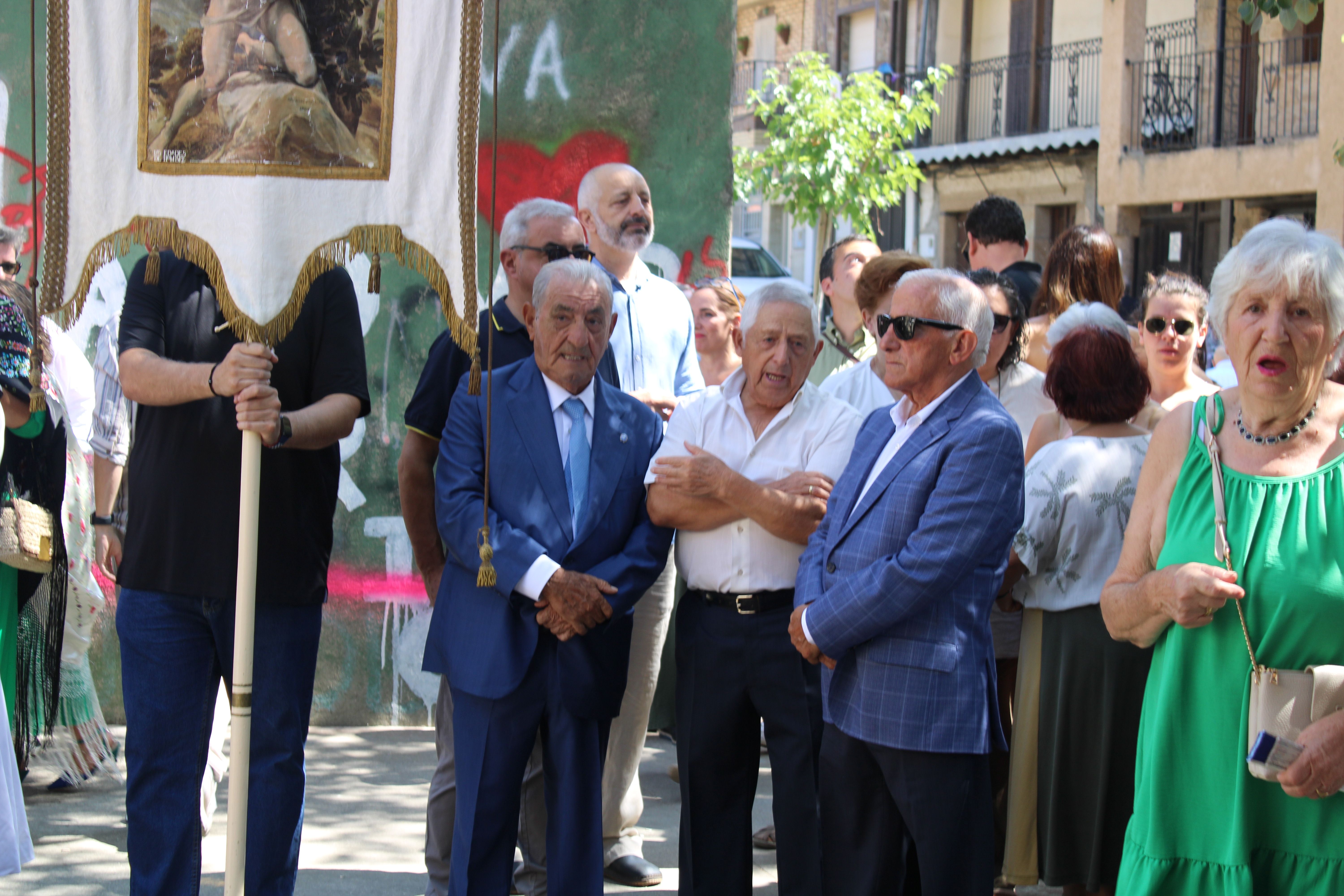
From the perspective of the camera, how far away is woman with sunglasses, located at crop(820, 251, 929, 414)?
4676 millimetres

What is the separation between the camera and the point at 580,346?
387 cm

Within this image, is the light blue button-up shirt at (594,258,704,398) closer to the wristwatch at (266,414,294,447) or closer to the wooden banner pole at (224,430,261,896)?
the wristwatch at (266,414,294,447)

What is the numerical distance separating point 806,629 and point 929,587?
0.36 metres

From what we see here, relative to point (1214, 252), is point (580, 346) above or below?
below

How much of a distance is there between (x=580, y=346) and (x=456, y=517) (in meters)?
0.63

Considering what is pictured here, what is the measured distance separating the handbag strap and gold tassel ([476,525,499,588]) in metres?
1.86

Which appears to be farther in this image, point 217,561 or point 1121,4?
point 1121,4

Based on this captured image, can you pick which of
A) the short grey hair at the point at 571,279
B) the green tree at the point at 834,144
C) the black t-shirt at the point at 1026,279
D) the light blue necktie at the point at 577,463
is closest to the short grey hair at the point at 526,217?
the short grey hair at the point at 571,279

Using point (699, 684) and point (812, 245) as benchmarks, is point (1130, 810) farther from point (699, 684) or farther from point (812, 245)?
point (812, 245)

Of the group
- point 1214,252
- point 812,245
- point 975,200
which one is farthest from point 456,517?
point 812,245

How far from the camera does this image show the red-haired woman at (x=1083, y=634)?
4.00 meters

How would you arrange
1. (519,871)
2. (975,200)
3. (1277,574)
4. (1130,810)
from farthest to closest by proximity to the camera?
(975,200) → (519,871) → (1130,810) → (1277,574)

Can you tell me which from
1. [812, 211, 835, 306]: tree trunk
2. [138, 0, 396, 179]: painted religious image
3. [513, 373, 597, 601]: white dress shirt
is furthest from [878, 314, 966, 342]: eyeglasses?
[812, 211, 835, 306]: tree trunk

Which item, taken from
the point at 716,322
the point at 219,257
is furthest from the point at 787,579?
the point at 716,322
